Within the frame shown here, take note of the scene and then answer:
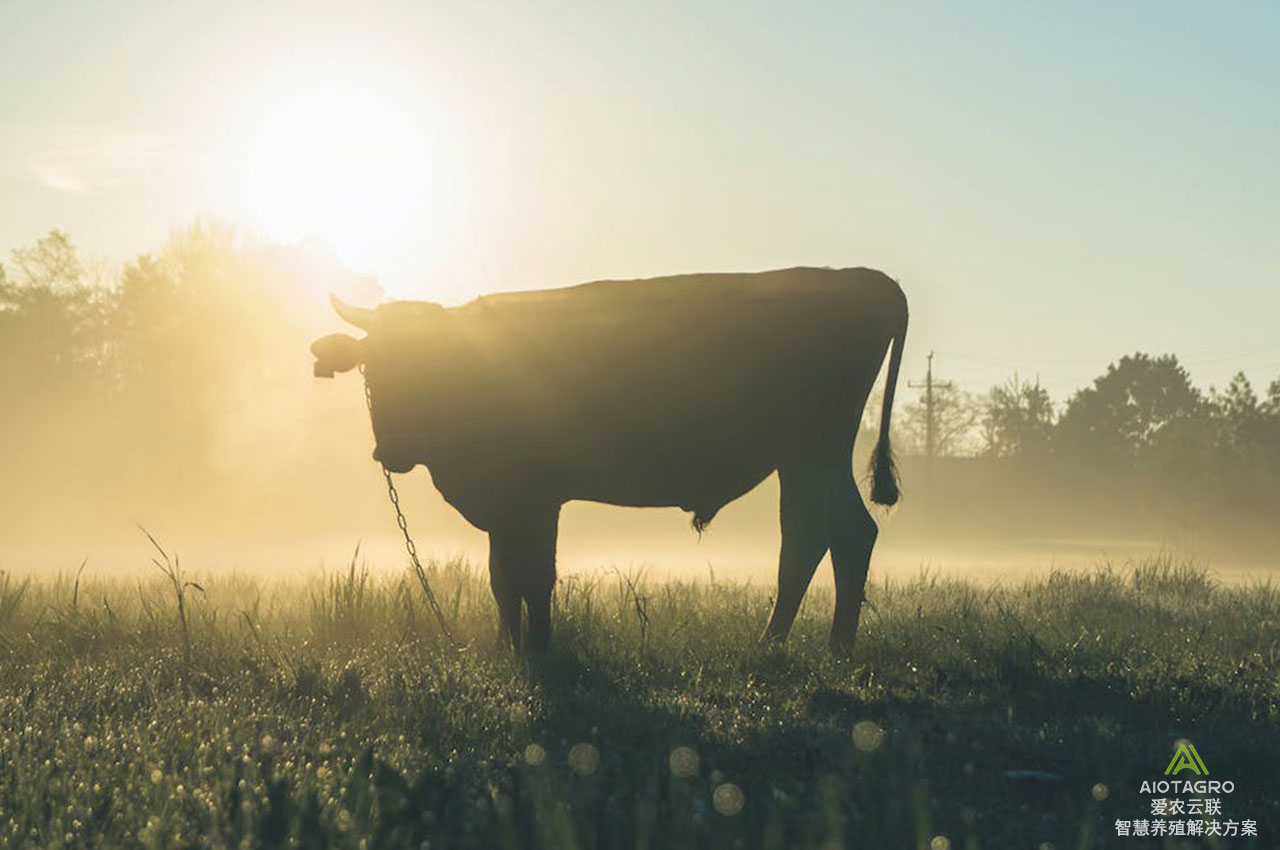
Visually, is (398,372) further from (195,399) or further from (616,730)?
(195,399)

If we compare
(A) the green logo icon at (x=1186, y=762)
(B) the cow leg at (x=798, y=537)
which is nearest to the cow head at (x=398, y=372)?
(B) the cow leg at (x=798, y=537)

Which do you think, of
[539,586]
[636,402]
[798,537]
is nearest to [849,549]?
[798,537]

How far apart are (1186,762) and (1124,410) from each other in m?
72.3

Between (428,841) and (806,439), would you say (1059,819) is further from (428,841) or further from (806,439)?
(806,439)

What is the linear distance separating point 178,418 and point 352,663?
34719 mm

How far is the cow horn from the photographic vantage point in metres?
8.12

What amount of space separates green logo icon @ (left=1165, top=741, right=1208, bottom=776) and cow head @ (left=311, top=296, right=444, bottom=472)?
4.98 m

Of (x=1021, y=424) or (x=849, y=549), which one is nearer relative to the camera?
(x=849, y=549)

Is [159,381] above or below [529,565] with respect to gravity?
above

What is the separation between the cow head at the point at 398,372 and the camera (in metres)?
8.00

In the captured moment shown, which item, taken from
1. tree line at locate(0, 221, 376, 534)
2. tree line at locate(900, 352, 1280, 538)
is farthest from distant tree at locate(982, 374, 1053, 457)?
tree line at locate(0, 221, 376, 534)

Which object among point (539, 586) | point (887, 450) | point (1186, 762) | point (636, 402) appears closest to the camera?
point (1186, 762)

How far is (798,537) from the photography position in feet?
27.6

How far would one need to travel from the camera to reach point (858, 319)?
8.69m
